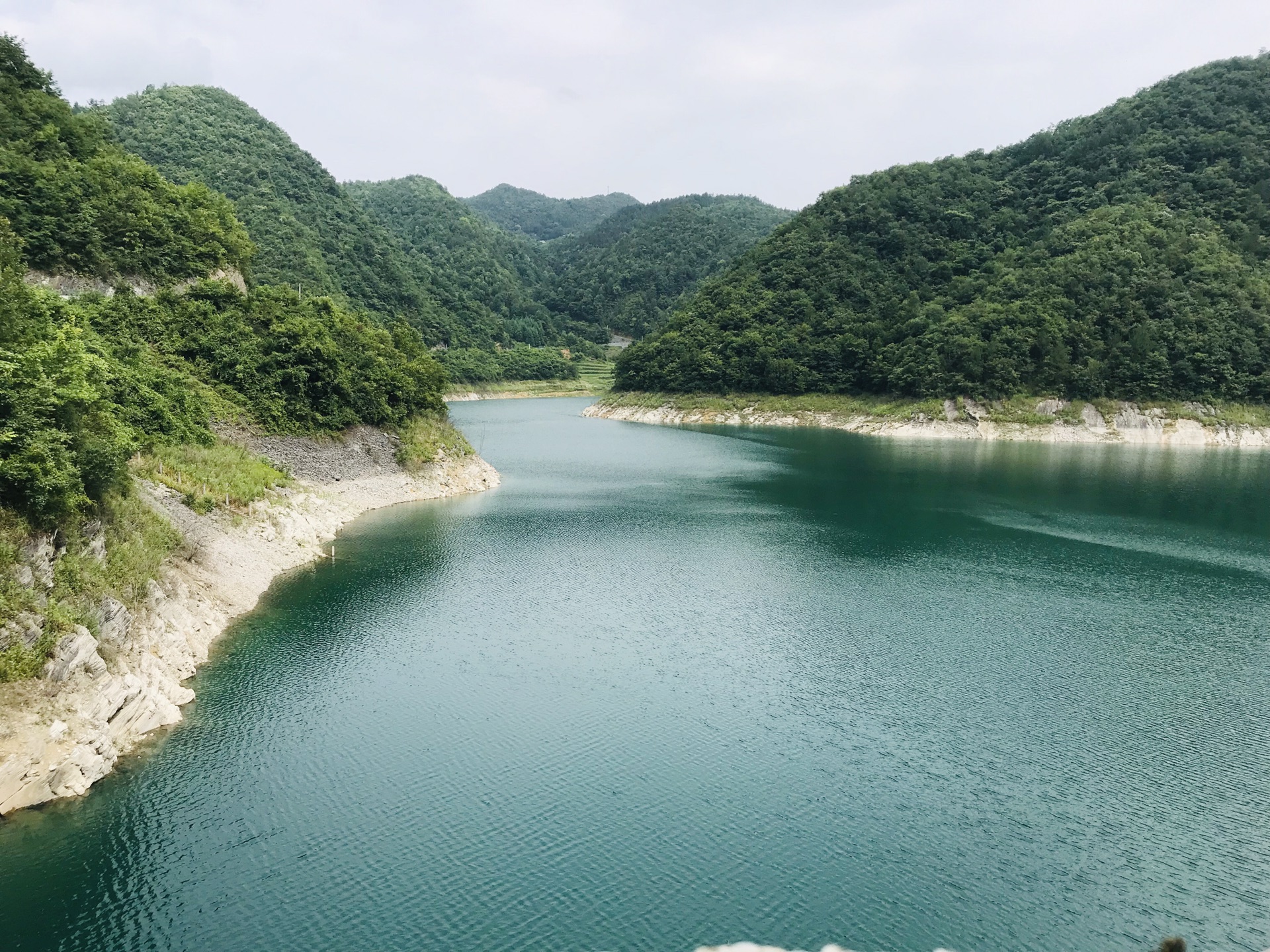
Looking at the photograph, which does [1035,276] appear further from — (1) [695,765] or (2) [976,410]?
(1) [695,765]

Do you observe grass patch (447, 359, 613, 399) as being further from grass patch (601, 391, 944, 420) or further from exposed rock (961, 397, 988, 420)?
exposed rock (961, 397, 988, 420)

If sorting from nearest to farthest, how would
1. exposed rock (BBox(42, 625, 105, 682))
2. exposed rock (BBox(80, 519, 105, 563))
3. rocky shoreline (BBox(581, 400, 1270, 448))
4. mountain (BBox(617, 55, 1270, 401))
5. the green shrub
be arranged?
exposed rock (BBox(42, 625, 105, 682)), exposed rock (BBox(80, 519, 105, 563)), rocky shoreline (BBox(581, 400, 1270, 448)), mountain (BBox(617, 55, 1270, 401)), the green shrub

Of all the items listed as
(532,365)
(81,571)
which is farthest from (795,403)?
(81,571)

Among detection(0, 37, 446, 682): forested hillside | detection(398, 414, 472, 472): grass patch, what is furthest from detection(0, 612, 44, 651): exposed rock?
detection(398, 414, 472, 472): grass patch

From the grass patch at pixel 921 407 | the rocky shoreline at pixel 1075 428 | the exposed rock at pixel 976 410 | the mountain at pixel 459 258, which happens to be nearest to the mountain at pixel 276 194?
the mountain at pixel 459 258

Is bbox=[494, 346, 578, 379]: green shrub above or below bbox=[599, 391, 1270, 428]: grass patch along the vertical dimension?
above

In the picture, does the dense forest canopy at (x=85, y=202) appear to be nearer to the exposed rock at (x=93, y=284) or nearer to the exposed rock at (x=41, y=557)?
the exposed rock at (x=93, y=284)
